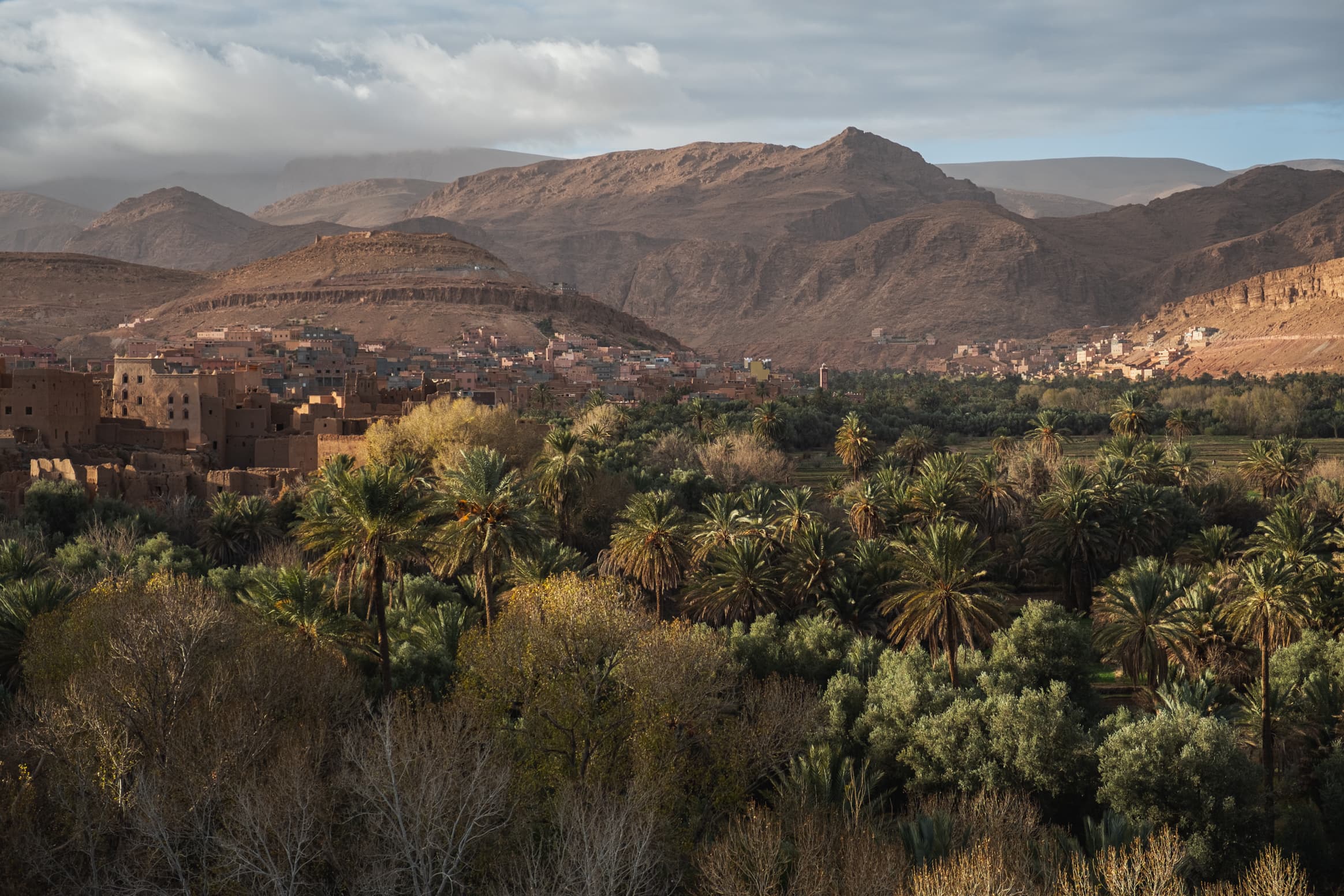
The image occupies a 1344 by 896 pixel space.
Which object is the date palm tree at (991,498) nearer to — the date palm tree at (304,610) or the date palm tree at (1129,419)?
the date palm tree at (1129,419)

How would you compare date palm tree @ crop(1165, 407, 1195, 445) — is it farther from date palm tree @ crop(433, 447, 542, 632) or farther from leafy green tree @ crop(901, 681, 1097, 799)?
date palm tree @ crop(433, 447, 542, 632)

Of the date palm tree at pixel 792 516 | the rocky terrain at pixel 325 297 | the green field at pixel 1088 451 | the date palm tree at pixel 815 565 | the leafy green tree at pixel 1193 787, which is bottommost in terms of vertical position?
the green field at pixel 1088 451

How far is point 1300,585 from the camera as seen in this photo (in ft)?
77.4

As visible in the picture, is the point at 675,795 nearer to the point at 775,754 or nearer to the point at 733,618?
the point at 775,754

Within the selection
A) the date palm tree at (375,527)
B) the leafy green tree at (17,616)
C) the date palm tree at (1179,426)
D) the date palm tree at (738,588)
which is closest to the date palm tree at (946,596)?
the date palm tree at (738,588)

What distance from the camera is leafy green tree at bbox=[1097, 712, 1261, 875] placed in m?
16.4

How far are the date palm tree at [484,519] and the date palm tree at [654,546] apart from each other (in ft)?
18.2

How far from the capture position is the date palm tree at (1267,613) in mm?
20297

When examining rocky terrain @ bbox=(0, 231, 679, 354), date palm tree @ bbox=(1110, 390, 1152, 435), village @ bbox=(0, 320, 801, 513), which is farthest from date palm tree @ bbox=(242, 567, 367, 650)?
rocky terrain @ bbox=(0, 231, 679, 354)

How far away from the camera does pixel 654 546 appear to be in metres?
27.7

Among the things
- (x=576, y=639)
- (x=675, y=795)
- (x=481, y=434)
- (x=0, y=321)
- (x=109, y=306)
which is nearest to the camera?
(x=675, y=795)

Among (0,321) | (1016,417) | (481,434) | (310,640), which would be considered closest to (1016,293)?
(1016,417)

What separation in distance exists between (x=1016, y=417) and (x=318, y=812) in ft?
231

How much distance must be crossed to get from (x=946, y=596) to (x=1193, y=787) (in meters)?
6.94
